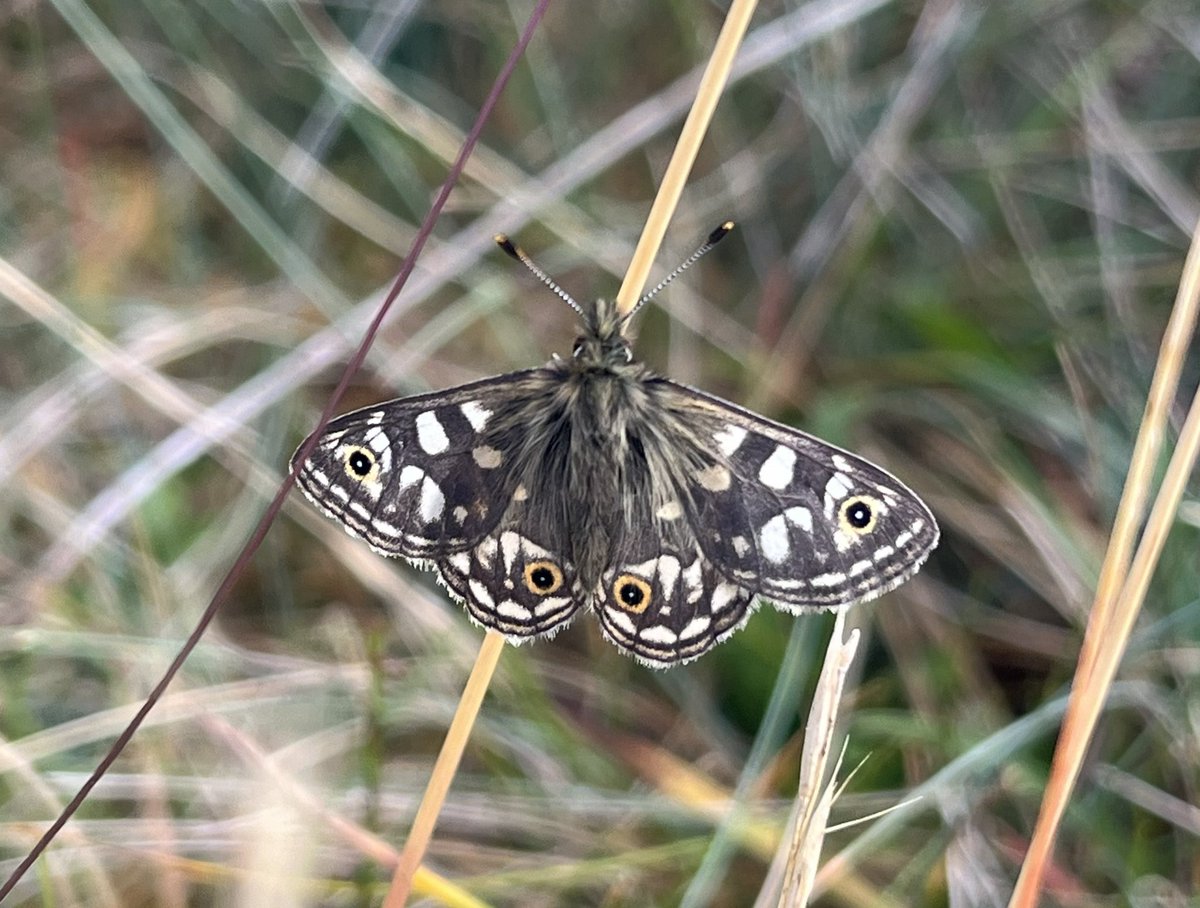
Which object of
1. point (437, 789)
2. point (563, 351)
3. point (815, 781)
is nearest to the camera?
point (815, 781)

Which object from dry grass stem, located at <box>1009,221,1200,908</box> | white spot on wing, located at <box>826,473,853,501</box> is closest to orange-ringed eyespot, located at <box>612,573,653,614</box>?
white spot on wing, located at <box>826,473,853,501</box>

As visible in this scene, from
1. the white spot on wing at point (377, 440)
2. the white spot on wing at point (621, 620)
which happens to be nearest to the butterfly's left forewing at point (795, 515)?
the white spot on wing at point (621, 620)

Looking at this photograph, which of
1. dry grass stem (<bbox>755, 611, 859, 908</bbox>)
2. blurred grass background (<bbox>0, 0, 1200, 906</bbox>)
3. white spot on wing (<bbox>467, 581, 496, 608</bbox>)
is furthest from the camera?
blurred grass background (<bbox>0, 0, 1200, 906</bbox>)

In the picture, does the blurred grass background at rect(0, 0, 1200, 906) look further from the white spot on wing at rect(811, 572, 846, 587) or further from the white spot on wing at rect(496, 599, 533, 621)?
the white spot on wing at rect(811, 572, 846, 587)

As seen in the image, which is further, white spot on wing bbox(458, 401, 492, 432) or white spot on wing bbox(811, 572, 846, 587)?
white spot on wing bbox(458, 401, 492, 432)

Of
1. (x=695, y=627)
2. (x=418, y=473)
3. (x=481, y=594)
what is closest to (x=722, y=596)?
(x=695, y=627)

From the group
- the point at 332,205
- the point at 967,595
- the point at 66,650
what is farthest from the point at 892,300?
the point at 66,650

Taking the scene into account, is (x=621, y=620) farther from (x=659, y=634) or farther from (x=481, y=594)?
(x=481, y=594)
